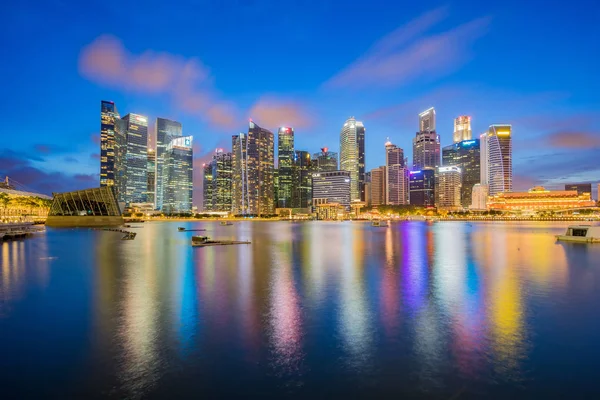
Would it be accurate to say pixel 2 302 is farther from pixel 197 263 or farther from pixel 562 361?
pixel 562 361

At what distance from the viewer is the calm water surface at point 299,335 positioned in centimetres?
1095

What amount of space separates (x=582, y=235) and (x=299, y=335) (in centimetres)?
7040

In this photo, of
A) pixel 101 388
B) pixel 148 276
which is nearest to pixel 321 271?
pixel 148 276

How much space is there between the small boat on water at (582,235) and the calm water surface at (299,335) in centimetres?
3940

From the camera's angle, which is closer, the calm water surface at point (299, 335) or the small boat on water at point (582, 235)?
the calm water surface at point (299, 335)

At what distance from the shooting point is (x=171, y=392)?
1037 centimetres

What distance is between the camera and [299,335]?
15141 mm

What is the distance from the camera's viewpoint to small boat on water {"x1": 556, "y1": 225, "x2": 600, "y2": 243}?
61750 millimetres

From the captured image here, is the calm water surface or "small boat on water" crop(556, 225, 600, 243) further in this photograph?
"small boat on water" crop(556, 225, 600, 243)

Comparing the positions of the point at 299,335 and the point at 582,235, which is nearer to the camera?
the point at 299,335

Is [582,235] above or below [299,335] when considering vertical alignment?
below

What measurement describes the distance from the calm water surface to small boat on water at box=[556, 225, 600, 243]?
129 ft

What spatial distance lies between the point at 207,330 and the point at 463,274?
23796 millimetres

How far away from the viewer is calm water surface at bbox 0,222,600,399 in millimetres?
10945
